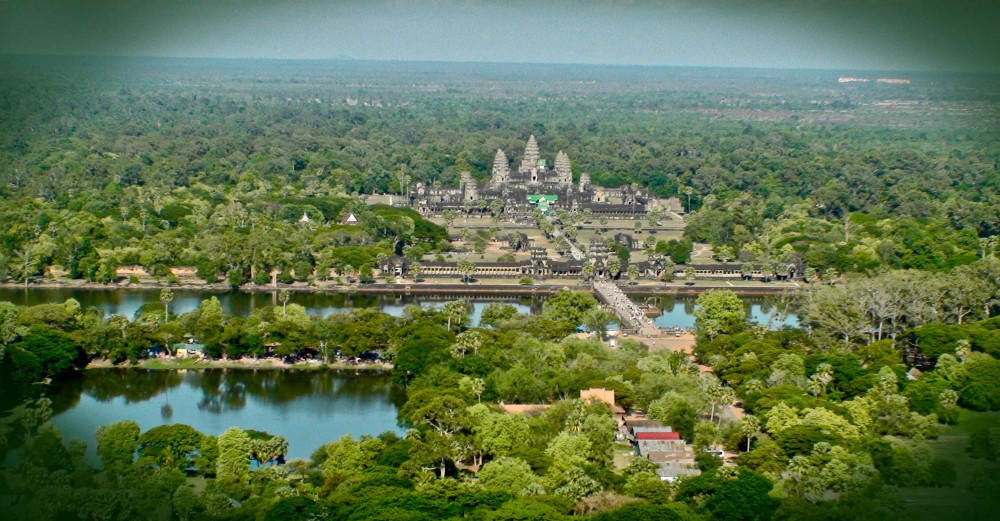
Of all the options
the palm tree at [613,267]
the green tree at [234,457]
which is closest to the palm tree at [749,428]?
the green tree at [234,457]

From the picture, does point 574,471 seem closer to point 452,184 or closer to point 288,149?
point 452,184

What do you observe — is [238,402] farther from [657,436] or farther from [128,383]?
[657,436]

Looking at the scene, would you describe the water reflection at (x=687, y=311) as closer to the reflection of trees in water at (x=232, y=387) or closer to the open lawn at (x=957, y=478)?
the open lawn at (x=957, y=478)

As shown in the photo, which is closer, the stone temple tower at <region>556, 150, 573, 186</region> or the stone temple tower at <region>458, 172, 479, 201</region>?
the stone temple tower at <region>458, 172, 479, 201</region>

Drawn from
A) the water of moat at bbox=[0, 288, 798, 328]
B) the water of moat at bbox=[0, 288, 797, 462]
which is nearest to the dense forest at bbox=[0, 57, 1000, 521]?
the water of moat at bbox=[0, 288, 797, 462]

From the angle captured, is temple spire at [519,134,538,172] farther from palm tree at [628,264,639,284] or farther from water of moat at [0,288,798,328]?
water of moat at [0,288,798,328]

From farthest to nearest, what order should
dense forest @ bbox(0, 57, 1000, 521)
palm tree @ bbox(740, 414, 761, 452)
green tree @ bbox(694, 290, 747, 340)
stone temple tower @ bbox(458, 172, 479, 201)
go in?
stone temple tower @ bbox(458, 172, 479, 201)
green tree @ bbox(694, 290, 747, 340)
palm tree @ bbox(740, 414, 761, 452)
dense forest @ bbox(0, 57, 1000, 521)
